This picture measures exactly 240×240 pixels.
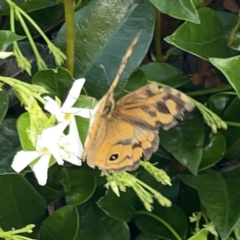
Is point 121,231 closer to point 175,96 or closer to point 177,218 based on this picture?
point 177,218

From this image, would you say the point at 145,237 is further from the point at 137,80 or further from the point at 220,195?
the point at 137,80

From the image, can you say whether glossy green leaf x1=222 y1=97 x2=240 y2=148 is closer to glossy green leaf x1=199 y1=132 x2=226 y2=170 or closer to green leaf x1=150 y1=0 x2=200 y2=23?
glossy green leaf x1=199 y1=132 x2=226 y2=170

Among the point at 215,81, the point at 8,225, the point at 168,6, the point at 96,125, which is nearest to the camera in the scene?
the point at 96,125

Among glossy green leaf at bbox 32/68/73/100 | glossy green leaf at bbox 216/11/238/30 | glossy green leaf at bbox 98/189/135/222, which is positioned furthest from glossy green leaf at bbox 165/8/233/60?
glossy green leaf at bbox 98/189/135/222

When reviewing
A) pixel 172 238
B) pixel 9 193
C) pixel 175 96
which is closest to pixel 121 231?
pixel 172 238

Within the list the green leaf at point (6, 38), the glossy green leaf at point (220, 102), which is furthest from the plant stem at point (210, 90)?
the green leaf at point (6, 38)

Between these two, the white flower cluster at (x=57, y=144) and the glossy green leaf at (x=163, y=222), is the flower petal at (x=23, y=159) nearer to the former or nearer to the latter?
the white flower cluster at (x=57, y=144)
